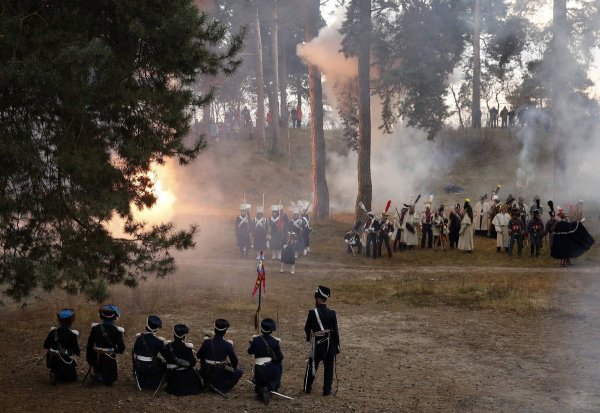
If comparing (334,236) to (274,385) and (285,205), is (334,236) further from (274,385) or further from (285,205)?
(274,385)

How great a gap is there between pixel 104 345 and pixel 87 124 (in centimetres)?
353

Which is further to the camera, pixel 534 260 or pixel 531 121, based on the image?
pixel 531 121

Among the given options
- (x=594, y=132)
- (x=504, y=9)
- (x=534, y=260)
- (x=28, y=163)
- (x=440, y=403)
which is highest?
(x=504, y=9)

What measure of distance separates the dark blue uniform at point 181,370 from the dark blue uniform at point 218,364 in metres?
0.15

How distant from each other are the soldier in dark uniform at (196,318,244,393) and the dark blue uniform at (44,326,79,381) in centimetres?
208

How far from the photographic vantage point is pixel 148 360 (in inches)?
393

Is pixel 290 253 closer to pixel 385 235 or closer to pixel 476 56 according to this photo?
pixel 385 235

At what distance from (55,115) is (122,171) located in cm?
136

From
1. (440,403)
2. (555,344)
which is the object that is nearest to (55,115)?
(440,403)

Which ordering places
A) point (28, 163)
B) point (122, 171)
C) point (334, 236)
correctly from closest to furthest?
point (28, 163) → point (122, 171) → point (334, 236)

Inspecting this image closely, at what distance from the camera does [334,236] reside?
27828 millimetres

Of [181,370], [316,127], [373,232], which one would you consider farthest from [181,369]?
[316,127]

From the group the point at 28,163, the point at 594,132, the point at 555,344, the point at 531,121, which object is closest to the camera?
the point at 28,163

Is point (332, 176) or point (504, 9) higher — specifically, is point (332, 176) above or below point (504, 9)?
below
